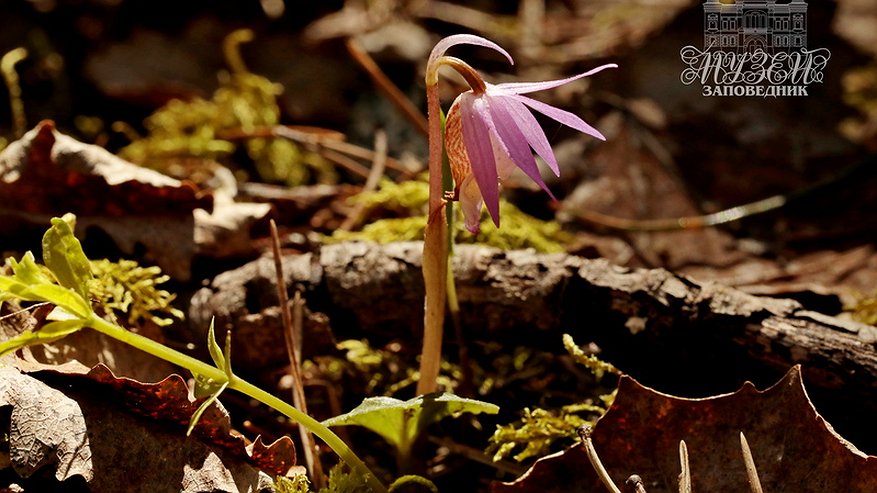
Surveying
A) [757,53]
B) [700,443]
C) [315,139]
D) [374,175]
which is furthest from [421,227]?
[757,53]

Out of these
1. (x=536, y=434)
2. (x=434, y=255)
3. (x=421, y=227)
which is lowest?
(x=536, y=434)

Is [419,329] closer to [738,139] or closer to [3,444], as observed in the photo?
[3,444]

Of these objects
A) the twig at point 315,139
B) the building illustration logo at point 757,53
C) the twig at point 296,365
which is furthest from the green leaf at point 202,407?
the building illustration logo at point 757,53

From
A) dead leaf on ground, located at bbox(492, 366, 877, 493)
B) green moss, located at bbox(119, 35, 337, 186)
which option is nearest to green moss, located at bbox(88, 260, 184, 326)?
dead leaf on ground, located at bbox(492, 366, 877, 493)

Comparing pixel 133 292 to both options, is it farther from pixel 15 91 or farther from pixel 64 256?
pixel 15 91

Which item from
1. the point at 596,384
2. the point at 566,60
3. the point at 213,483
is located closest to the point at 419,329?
the point at 596,384
